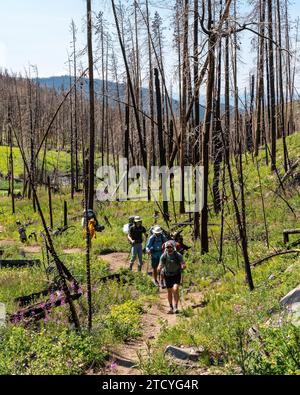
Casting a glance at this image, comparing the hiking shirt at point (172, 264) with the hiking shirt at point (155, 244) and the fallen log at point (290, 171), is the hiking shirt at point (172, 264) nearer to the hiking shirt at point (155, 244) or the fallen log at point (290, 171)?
the hiking shirt at point (155, 244)

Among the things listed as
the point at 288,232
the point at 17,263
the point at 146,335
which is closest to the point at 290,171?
the point at 288,232

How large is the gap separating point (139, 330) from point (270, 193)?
11022mm

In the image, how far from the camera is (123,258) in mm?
15617

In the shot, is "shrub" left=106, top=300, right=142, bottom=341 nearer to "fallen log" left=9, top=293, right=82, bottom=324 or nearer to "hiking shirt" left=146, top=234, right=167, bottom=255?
"fallen log" left=9, top=293, right=82, bottom=324

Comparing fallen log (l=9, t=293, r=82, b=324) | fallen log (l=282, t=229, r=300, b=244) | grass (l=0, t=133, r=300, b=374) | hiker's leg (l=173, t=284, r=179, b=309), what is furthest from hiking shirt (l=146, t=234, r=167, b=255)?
fallen log (l=282, t=229, r=300, b=244)

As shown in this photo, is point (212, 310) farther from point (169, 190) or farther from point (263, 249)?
point (169, 190)

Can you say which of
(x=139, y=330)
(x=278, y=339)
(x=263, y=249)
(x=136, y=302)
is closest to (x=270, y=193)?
(x=263, y=249)

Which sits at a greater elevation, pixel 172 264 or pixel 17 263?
pixel 172 264

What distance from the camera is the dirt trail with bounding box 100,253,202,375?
20.8 feet

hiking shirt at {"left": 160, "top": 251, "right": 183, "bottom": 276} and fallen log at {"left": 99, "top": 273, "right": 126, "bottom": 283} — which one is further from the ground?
hiking shirt at {"left": 160, "top": 251, "right": 183, "bottom": 276}

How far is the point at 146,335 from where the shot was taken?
317 inches

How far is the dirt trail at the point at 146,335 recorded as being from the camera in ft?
20.8

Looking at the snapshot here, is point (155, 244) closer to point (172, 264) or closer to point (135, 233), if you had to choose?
point (135, 233)

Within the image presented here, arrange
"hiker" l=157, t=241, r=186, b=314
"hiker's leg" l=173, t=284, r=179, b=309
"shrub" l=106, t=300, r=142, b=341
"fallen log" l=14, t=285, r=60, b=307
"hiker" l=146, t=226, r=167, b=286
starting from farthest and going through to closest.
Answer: "hiker" l=146, t=226, r=167, b=286 < "fallen log" l=14, t=285, r=60, b=307 < "hiker" l=157, t=241, r=186, b=314 < "hiker's leg" l=173, t=284, r=179, b=309 < "shrub" l=106, t=300, r=142, b=341
